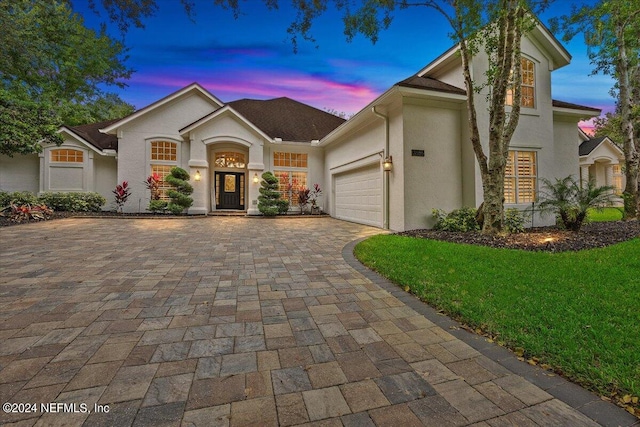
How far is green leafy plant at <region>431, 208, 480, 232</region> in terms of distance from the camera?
789cm

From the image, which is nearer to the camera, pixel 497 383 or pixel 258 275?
pixel 497 383

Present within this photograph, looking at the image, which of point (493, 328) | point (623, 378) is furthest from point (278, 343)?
point (623, 378)

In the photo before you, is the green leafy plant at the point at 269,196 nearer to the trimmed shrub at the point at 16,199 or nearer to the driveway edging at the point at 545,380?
the trimmed shrub at the point at 16,199

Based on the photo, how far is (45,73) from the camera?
44.2 feet

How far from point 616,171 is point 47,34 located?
3229cm

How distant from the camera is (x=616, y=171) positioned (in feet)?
63.2

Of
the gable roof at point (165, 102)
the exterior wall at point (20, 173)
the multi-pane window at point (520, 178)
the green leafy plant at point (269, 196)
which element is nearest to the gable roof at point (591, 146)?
the multi-pane window at point (520, 178)

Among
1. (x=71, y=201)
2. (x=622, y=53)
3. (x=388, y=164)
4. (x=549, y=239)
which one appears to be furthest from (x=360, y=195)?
(x=71, y=201)

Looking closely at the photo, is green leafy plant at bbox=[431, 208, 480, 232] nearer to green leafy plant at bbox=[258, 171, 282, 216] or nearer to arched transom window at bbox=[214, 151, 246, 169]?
green leafy plant at bbox=[258, 171, 282, 216]

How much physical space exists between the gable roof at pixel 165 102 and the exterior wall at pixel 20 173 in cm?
394

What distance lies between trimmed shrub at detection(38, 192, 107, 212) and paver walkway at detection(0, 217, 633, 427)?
36.1ft

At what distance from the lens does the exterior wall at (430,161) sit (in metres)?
8.20

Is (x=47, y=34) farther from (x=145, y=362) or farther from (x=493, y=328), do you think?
(x=493, y=328)

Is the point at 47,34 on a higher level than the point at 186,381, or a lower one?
higher
